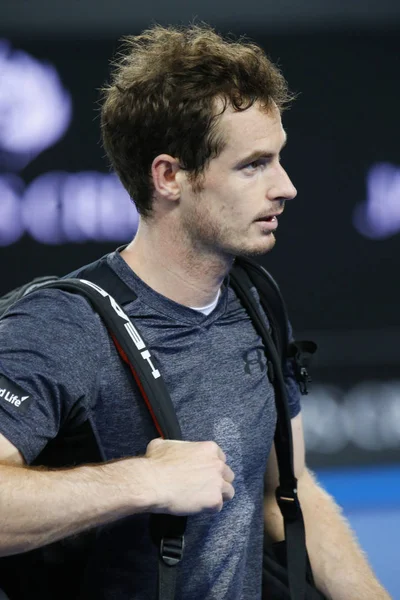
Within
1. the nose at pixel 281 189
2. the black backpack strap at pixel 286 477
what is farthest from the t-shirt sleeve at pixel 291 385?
the nose at pixel 281 189

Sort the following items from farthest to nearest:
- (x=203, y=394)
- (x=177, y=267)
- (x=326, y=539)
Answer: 1. (x=326, y=539)
2. (x=177, y=267)
3. (x=203, y=394)

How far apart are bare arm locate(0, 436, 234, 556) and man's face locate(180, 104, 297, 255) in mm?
509

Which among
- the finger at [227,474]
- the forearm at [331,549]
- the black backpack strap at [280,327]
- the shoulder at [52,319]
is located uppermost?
the shoulder at [52,319]

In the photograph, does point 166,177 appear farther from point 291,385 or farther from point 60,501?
point 60,501

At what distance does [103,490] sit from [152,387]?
0.24 metres

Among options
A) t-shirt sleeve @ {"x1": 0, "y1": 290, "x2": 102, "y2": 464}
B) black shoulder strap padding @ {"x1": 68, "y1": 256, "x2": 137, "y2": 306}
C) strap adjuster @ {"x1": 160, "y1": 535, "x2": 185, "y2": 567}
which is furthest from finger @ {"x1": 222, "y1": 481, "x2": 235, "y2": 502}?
black shoulder strap padding @ {"x1": 68, "y1": 256, "x2": 137, "y2": 306}

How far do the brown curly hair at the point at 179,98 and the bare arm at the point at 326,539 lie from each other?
719mm

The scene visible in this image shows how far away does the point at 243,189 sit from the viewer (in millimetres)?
2152

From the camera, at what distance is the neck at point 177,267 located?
85.9 inches

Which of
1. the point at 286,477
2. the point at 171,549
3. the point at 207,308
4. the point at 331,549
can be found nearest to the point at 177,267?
the point at 207,308

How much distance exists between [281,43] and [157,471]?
3.90 metres

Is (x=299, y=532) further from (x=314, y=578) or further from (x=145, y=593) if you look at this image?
(x=145, y=593)

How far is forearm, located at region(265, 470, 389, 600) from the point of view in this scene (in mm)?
2260

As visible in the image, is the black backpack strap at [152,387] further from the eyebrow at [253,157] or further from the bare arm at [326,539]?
the bare arm at [326,539]
